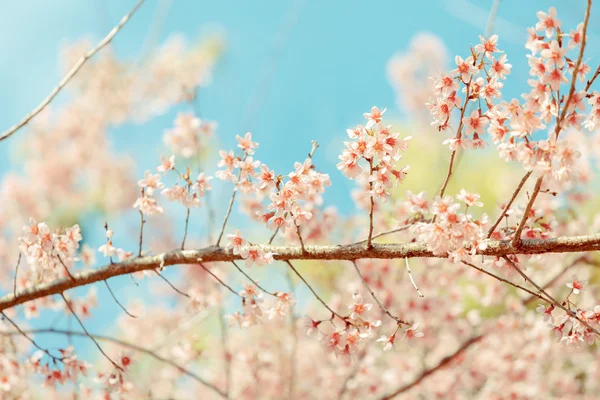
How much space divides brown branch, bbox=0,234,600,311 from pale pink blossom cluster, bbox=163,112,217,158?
3.47 ft

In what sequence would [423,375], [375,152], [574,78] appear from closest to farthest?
[574,78] → [375,152] → [423,375]

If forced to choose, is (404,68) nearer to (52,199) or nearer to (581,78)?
(52,199)

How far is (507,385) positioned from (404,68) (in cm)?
607

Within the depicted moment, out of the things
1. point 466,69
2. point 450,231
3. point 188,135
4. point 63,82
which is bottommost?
point 450,231

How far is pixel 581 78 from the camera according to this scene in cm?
158

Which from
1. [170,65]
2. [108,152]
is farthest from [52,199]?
[170,65]

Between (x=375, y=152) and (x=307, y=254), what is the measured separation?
47cm

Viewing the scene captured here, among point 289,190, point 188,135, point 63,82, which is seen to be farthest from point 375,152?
point 188,135

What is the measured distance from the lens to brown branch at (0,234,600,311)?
174 centimetres

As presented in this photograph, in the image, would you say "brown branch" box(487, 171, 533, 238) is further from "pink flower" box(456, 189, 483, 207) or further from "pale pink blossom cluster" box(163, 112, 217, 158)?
"pale pink blossom cluster" box(163, 112, 217, 158)

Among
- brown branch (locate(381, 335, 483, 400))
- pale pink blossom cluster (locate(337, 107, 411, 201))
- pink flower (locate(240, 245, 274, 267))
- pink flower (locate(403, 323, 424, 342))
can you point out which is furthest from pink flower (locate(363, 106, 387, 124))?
brown branch (locate(381, 335, 483, 400))

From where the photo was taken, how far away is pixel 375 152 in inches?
70.6

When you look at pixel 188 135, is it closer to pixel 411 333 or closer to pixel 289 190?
pixel 289 190

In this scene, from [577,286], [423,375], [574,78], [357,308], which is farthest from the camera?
[423,375]
